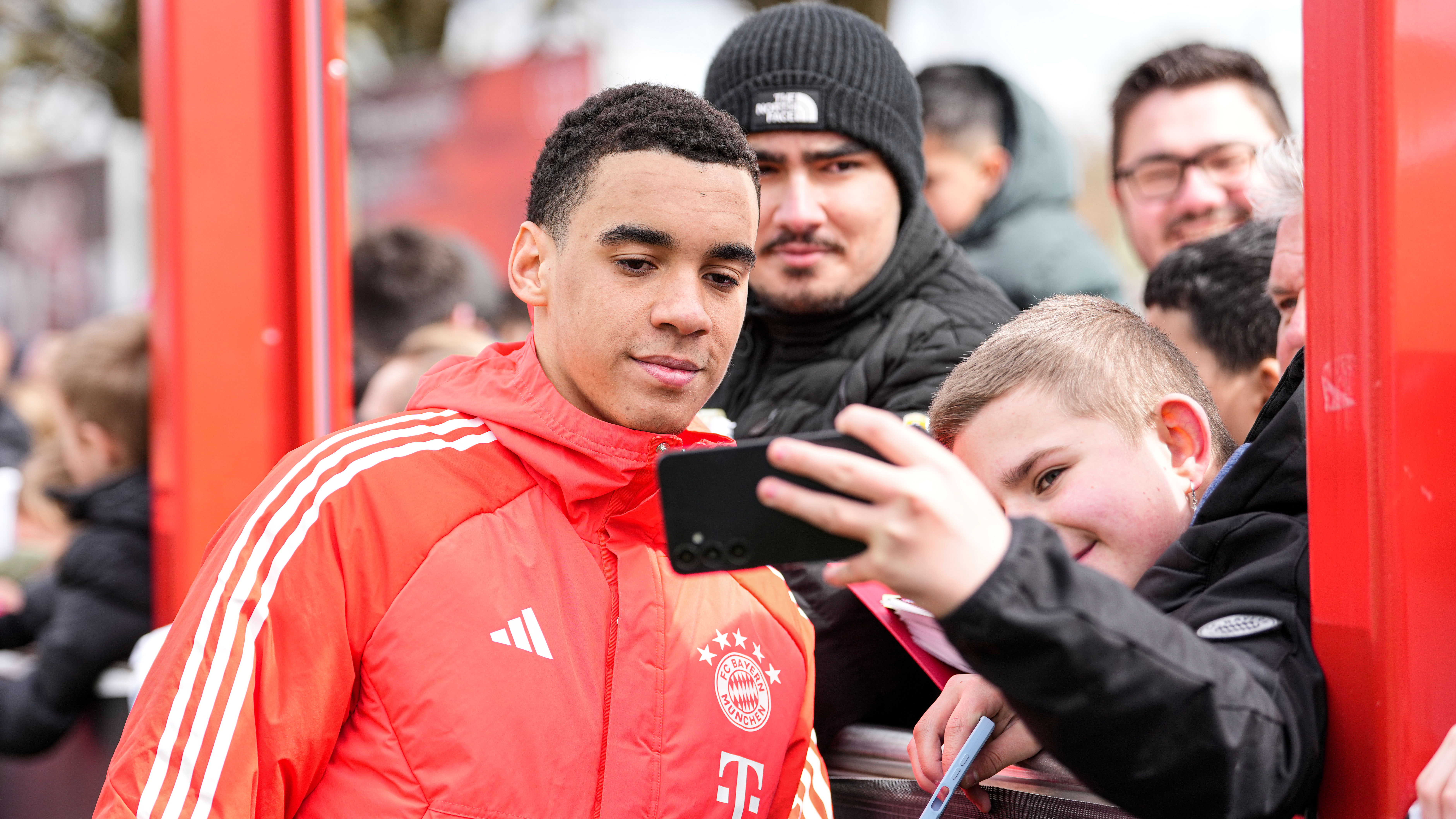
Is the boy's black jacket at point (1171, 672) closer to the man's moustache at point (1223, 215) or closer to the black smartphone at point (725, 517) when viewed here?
the black smartphone at point (725, 517)

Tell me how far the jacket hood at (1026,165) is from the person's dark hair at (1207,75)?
361mm

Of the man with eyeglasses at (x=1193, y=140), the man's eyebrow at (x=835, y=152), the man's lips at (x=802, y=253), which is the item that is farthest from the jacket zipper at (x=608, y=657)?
the man with eyeglasses at (x=1193, y=140)

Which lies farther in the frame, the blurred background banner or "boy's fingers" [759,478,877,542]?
the blurred background banner

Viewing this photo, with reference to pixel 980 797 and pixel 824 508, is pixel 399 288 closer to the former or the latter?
pixel 980 797

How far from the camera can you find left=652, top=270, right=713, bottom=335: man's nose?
133 cm

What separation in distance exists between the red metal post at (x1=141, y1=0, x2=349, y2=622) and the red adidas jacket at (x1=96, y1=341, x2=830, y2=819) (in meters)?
1.22

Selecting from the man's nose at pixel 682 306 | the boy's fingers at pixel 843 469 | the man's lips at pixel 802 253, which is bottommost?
the boy's fingers at pixel 843 469

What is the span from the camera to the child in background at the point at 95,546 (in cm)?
305

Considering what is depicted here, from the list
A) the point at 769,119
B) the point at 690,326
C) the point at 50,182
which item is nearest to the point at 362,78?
the point at 50,182

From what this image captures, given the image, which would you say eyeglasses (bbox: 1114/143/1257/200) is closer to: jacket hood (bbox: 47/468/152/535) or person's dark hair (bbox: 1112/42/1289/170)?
person's dark hair (bbox: 1112/42/1289/170)

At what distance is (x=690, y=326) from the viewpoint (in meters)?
1.34

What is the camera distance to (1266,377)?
7.30 feet

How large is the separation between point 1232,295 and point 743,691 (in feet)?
4.38

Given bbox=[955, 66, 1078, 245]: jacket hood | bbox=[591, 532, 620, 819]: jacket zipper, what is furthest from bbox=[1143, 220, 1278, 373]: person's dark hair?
bbox=[591, 532, 620, 819]: jacket zipper
